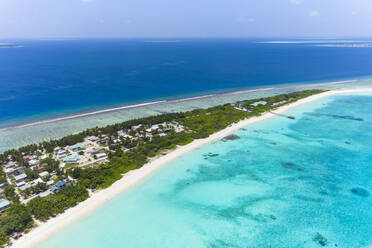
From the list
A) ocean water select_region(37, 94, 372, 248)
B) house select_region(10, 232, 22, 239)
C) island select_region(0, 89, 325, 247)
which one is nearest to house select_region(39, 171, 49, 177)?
island select_region(0, 89, 325, 247)

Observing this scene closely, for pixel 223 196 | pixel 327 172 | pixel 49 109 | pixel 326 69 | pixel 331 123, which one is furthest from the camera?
pixel 326 69

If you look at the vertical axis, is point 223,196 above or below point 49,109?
below

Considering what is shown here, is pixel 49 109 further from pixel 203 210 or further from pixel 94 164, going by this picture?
pixel 203 210

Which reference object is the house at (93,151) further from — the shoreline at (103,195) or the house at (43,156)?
the shoreline at (103,195)

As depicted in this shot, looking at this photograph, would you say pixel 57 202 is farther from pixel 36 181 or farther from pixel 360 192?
pixel 360 192

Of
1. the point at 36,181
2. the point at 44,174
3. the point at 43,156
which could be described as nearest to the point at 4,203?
the point at 36,181

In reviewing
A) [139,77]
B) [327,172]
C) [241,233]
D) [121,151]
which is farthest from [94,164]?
[139,77]

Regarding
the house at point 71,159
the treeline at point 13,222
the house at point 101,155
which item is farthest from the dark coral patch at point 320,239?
the house at point 71,159

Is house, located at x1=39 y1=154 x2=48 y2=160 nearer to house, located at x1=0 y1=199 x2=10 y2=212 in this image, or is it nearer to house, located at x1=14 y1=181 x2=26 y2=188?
house, located at x1=14 y1=181 x2=26 y2=188
